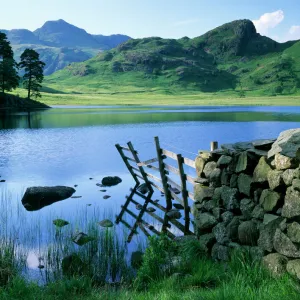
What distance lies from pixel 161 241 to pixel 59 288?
121 inches

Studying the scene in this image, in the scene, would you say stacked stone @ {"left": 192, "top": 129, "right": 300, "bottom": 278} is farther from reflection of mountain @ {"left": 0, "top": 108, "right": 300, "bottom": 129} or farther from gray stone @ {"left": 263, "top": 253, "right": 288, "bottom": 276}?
reflection of mountain @ {"left": 0, "top": 108, "right": 300, "bottom": 129}

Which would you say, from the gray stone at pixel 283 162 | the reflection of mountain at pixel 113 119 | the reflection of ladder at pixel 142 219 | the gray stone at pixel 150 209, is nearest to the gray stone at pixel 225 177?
the gray stone at pixel 283 162

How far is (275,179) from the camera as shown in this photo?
8617 millimetres

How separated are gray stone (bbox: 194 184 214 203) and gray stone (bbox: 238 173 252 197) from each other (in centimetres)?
173

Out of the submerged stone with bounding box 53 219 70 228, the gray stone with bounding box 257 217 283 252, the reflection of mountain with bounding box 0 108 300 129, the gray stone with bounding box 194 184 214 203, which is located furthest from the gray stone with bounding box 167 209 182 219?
the reflection of mountain with bounding box 0 108 300 129

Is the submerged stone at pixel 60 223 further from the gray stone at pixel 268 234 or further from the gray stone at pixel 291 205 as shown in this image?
the gray stone at pixel 291 205

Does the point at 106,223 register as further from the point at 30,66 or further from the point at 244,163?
the point at 30,66

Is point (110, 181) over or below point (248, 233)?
below

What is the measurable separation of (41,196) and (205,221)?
10.6m

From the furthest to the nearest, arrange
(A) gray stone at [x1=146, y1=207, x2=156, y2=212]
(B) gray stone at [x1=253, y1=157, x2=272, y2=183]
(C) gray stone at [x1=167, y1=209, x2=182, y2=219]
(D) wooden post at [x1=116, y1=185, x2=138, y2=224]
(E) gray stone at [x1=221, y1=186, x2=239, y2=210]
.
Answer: (A) gray stone at [x1=146, y1=207, x2=156, y2=212] → (D) wooden post at [x1=116, y1=185, x2=138, y2=224] → (C) gray stone at [x1=167, y1=209, x2=182, y2=219] → (E) gray stone at [x1=221, y1=186, x2=239, y2=210] → (B) gray stone at [x1=253, y1=157, x2=272, y2=183]

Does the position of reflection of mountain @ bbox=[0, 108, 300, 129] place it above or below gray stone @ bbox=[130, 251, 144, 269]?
above

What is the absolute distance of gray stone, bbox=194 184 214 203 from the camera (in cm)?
1182

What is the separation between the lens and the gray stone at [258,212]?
29.9 feet

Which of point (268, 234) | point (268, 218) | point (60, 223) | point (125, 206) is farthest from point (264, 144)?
point (125, 206)
